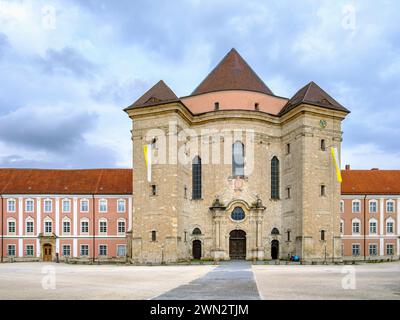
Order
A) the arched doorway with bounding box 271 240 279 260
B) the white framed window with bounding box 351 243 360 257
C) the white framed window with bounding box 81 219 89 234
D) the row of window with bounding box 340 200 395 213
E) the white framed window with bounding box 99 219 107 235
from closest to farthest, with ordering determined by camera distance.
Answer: the arched doorway with bounding box 271 240 279 260 < the white framed window with bounding box 81 219 89 234 < the white framed window with bounding box 99 219 107 235 < the white framed window with bounding box 351 243 360 257 < the row of window with bounding box 340 200 395 213

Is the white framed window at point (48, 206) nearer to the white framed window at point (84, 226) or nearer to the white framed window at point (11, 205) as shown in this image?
the white framed window at point (11, 205)

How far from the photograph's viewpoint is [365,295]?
1709 centimetres

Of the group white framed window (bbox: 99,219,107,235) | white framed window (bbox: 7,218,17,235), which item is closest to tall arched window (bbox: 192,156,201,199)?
white framed window (bbox: 99,219,107,235)

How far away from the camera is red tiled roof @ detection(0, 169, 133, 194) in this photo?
2096 inches

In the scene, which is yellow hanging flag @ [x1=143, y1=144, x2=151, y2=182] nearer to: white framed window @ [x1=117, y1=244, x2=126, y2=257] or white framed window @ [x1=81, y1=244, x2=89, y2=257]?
white framed window @ [x1=117, y1=244, x2=126, y2=257]

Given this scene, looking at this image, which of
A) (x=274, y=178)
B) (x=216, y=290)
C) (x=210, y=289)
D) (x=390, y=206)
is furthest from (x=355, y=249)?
(x=216, y=290)

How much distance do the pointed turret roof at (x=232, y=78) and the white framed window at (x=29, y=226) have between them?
2187 cm

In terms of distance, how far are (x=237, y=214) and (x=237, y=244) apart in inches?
109

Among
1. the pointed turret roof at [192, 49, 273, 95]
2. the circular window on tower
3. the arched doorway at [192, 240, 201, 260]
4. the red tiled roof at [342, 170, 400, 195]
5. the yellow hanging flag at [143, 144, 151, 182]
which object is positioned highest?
the pointed turret roof at [192, 49, 273, 95]

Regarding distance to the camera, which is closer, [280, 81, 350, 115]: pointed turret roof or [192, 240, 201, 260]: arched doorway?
[280, 81, 350, 115]: pointed turret roof

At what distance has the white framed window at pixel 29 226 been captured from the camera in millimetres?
52344

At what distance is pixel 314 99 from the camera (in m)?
45.0

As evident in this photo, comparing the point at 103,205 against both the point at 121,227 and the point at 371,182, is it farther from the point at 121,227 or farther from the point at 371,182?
the point at 371,182
